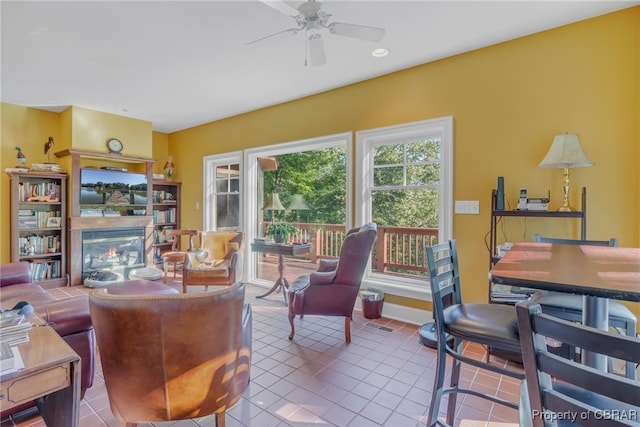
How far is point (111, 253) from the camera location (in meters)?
4.98

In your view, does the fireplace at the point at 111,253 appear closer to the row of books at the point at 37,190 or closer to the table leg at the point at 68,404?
the row of books at the point at 37,190

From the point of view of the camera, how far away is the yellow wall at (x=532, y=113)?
2.37m

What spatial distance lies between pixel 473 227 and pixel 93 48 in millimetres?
3928

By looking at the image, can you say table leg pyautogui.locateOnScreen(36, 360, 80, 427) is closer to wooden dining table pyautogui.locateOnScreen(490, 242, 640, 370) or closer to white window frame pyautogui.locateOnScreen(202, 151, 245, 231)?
wooden dining table pyautogui.locateOnScreen(490, 242, 640, 370)

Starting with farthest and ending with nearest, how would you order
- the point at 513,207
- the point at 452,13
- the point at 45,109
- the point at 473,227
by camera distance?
1. the point at 45,109
2. the point at 473,227
3. the point at 513,207
4. the point at 452,13

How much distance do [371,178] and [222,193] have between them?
115 inches

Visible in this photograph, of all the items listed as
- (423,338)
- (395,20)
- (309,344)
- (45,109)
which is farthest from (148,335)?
(45,109)

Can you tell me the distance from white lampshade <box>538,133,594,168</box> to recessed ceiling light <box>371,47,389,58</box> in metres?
1.61

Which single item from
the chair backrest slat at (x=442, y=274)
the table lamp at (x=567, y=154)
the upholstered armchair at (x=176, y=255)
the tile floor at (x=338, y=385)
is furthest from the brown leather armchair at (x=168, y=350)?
the upholstered armchair at (x=176, y=255)

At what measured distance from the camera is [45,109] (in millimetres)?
4730

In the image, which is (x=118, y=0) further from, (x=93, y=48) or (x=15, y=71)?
Result: (x=15, y=71)

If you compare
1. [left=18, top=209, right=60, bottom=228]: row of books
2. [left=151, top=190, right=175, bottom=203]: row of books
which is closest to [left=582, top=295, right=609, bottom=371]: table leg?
[left=18, top=209, right=60, bottom=228]: row of books

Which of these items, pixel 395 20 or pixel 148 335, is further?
pixel 395 20

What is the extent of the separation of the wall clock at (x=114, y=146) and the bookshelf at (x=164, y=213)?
0.83 metres
